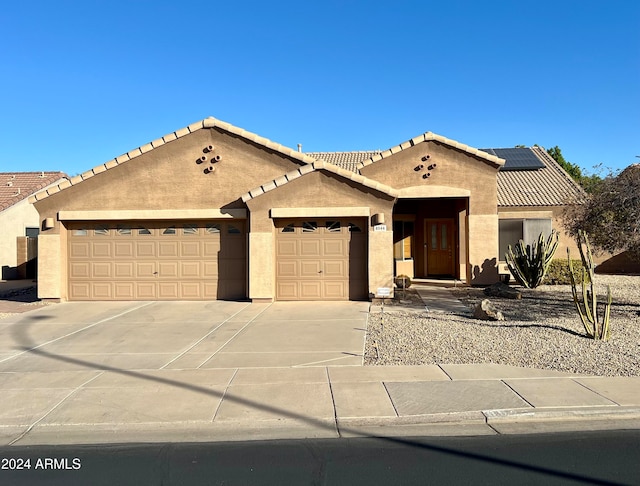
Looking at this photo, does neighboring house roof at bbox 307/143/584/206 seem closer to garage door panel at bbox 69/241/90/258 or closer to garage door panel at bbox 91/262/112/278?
garage door panel at bbox 91/262/112/278

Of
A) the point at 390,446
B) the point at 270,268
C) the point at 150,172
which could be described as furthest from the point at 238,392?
the point at 150,172

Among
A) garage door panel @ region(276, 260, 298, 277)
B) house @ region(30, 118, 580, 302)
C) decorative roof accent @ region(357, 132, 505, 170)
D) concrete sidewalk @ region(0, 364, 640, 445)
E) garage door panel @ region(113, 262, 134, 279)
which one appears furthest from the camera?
decorative roof accent @ region(357, 132, 505, 170)

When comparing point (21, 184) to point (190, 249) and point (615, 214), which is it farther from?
point (615, 214)

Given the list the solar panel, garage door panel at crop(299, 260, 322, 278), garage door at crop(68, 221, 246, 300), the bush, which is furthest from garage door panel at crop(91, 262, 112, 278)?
A: the solar panel

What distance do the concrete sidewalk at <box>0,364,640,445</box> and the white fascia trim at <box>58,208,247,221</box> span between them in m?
7.33

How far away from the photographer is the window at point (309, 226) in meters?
14.0

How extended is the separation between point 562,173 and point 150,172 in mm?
18065

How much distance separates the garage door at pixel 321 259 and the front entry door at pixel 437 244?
706 centimetres

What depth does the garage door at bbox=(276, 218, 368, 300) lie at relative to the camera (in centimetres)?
1392

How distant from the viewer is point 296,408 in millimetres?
5797

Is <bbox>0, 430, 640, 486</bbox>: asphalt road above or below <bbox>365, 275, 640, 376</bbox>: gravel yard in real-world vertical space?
below

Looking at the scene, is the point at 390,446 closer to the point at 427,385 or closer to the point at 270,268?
the point at 427,385

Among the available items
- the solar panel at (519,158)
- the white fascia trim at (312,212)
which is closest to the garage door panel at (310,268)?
the white fascia trim at (312,212)

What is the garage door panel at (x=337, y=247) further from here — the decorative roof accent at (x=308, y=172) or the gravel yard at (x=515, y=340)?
the gravel yard at (x=515, y=340)
